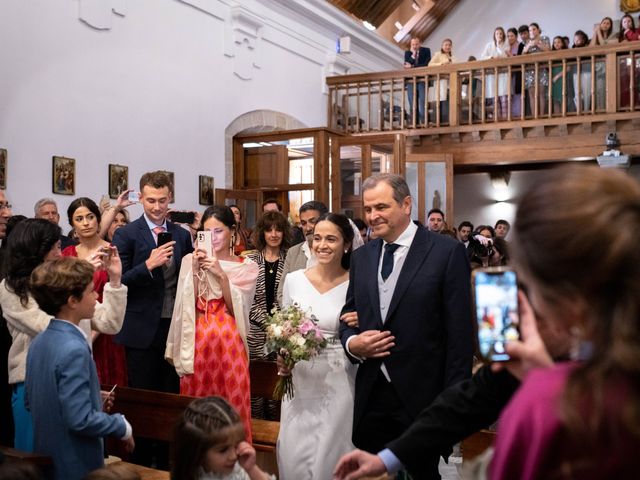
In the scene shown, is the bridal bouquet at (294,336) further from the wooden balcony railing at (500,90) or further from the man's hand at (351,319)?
the wooden balcony railing at (500,90)

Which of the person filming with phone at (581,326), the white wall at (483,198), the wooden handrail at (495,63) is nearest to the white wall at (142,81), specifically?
the wooden handrail at (495,63)

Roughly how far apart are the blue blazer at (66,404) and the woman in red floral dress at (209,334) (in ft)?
4.24

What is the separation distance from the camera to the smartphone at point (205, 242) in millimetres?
3957

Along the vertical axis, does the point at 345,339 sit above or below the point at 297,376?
above

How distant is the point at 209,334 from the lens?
13.4 ft

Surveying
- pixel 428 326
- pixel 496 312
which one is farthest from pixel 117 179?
pixel 496 312

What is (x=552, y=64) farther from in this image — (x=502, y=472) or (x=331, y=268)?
(x=502, y=472)

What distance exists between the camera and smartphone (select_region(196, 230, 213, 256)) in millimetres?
3957

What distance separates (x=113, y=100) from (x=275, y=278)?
3.71m

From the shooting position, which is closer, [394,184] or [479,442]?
[394,184]

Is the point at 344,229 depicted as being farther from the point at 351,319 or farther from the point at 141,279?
the point at 141,279

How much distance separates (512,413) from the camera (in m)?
0.96

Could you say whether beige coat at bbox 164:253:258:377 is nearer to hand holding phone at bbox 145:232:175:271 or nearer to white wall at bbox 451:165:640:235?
hand holding phone at bbox 145:232:175:271

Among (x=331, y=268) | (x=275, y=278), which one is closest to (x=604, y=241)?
(x=331, y=268)
